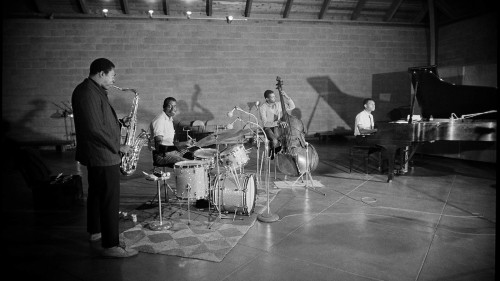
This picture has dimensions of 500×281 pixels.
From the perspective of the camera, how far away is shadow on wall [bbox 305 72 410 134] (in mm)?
10742

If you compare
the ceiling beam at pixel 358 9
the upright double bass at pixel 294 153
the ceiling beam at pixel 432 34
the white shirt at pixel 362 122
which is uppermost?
the ceiling beam at pixel 358 9

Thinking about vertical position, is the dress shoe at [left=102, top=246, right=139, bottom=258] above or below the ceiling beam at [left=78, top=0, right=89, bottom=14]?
below

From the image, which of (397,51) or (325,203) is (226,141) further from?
(397,51)

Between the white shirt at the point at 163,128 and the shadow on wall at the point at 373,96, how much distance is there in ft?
22.3

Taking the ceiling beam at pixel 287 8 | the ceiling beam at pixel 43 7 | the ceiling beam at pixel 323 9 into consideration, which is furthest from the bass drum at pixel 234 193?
the ceiling beam at pixel 43 7

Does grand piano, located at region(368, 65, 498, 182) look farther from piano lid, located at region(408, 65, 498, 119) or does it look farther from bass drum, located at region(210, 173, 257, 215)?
bass drum, located at region(210, 173, 257, 215)

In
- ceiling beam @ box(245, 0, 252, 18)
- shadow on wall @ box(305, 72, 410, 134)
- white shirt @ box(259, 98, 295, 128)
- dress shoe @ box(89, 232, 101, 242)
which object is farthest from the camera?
shadow on wall @ box(305, 72, 410, 134)

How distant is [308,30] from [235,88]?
296 centimetres

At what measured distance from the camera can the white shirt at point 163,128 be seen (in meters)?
4.52

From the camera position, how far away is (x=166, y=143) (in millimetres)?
4664

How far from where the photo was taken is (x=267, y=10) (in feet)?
33.4

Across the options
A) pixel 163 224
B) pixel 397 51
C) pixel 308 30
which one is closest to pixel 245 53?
pixel 308 30

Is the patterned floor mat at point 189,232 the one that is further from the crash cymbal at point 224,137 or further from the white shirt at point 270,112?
the white shirt at point 270,112

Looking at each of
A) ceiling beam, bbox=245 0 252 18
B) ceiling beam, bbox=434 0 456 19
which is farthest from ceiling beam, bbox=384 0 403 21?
ceiling beam, bbox=245 0 252 18
